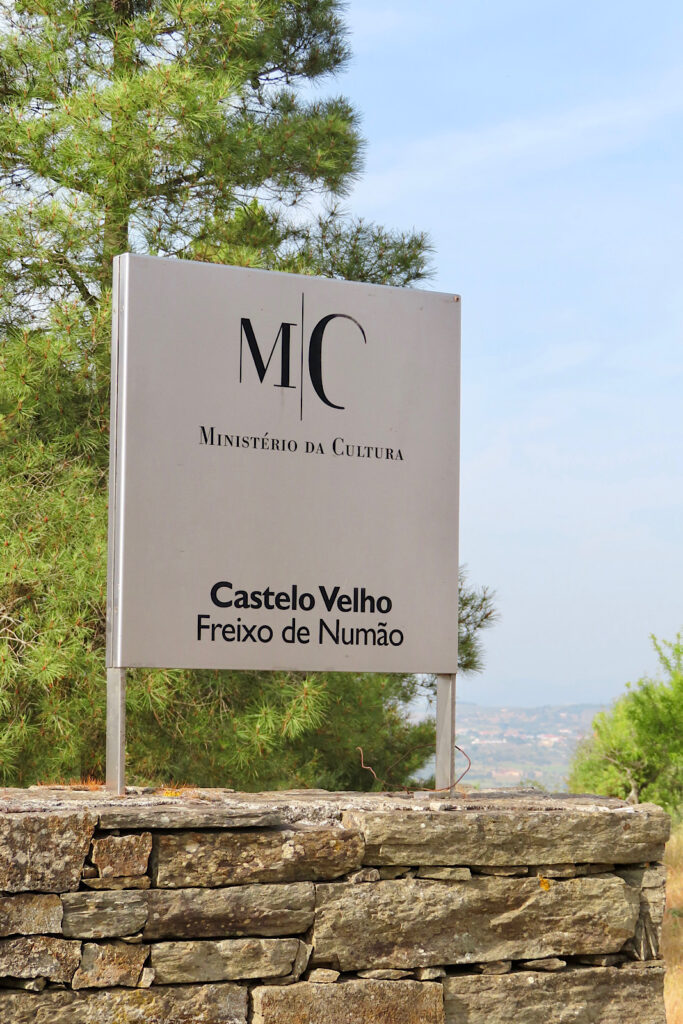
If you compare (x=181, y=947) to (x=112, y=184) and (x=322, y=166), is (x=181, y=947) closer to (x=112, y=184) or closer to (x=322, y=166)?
(x=112, y=184)

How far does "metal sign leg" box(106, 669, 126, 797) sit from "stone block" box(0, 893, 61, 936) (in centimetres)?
54

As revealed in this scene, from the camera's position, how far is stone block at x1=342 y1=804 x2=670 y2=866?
3076 millimetres

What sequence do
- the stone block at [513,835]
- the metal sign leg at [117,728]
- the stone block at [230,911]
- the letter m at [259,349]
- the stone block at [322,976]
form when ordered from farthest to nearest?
1. the letter m at [259,349]
2. the metal sign leg at [117,728]
3. the stone block at [513,835]
4. the stone block at [322,976]
5. the stone block at [230,911]

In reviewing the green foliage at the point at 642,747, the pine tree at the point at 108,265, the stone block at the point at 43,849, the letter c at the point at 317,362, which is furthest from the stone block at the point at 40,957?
the green foliage at the point at 642,747

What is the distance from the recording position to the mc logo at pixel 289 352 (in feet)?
11.4

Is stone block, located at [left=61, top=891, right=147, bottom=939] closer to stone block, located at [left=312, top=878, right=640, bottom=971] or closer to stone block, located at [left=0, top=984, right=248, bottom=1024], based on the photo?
stone block, located at [left=0, top=984, right=248, bottom=1024]

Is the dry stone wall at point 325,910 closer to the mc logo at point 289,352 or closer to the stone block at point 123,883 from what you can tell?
the stone block at point 123,883

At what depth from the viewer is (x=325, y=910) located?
2980mm

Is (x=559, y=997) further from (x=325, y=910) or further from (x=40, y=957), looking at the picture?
(x=40, y=957)

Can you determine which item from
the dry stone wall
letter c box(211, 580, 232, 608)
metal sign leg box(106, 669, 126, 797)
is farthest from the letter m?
the dry stone wall

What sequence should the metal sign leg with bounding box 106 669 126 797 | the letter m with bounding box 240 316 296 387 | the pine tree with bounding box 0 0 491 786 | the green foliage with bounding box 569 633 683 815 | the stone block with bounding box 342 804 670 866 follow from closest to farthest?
the stone block with bounding box 342 804 670 866 < the metal sign leg with bounding box 106 669 126 797 < the letter m with bounding box 240 316 296 387 < the pine tree with bounding box 0 0 491 786 < the green foliage with bounding box 569 633 683 815

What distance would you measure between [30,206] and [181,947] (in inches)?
201

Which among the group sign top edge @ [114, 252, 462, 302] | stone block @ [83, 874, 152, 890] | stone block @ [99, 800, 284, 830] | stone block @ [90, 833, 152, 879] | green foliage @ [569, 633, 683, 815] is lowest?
green foliage @ [569, 633, 683, 815]

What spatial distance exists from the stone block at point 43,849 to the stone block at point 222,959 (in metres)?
0.32
